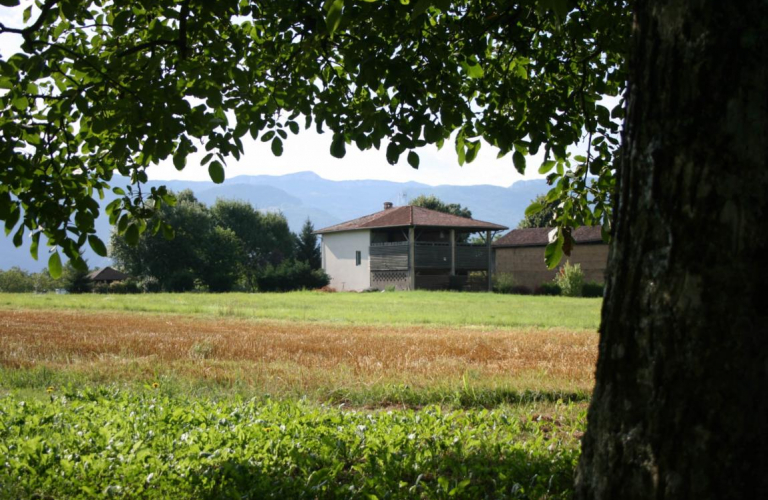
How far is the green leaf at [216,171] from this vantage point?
461cm

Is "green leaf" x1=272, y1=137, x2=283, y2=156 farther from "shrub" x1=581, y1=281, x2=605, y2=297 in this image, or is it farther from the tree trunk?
"shrub" x1=581, y1=281, x2=605, y2=297

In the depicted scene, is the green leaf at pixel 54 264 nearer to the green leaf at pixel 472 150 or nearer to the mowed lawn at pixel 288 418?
the mowed lawn at pixel 288 418

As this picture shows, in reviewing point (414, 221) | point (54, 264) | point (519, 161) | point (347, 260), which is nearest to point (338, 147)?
point (519, 161)

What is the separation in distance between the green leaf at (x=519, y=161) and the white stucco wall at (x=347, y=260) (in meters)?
44.7

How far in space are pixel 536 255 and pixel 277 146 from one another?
47593 millimetres

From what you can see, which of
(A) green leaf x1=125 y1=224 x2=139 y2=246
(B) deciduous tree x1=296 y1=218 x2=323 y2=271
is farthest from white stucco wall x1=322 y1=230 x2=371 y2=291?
(A) green leaf x1=125 y1=224 x2=139 y2=246

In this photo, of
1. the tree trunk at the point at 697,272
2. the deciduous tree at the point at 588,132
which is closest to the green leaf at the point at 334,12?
the deciduous tree at the point at 588,132

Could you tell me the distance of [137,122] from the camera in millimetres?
4262

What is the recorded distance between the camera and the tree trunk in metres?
1.80

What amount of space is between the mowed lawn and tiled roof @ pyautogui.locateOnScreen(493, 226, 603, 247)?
3827cm

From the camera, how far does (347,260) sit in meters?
53.1

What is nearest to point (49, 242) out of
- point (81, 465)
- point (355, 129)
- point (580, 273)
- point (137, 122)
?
point (137, 122)

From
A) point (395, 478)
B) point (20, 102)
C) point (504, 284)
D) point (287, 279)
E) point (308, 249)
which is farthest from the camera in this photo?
point (308, 249)

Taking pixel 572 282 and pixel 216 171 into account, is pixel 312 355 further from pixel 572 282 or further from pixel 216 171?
pixel 572 282
